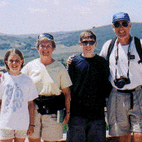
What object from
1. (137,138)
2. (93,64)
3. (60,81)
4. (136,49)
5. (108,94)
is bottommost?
(137,138)

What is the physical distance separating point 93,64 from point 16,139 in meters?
1.31

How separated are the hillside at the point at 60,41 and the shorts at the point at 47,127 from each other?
50.4 metres

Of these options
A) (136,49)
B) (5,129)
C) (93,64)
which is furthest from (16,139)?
(136,49)

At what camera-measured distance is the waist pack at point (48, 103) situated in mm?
2719

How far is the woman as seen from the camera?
2.71 meters

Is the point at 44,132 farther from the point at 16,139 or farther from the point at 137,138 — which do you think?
the point at 137,138

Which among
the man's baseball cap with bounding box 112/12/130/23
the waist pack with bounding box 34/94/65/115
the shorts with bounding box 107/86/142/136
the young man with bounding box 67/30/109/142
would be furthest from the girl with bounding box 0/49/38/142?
the man's baseball cap with bounding box 112/12/130/23

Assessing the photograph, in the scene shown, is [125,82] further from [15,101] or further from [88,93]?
[15,101]

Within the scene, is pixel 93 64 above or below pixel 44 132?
above

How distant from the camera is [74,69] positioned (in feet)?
9.52

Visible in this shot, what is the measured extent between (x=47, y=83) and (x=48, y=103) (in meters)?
0.25

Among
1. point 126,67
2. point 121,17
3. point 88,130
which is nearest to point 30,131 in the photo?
point 88,130

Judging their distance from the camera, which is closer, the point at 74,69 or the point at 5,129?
the point at 5,129

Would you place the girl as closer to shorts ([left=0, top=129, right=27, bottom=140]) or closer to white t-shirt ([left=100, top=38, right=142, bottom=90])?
shorts ([left=0, top=129, right=27, bottom=140])
